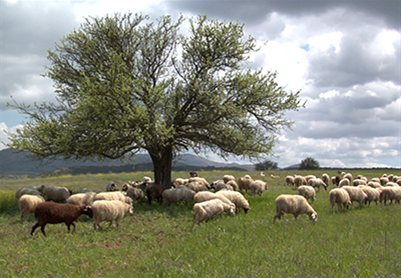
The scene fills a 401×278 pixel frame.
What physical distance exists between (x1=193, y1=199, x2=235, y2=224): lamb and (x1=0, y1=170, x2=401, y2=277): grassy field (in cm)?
39

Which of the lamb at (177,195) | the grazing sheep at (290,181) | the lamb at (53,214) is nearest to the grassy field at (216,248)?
the lamb at (53,214)

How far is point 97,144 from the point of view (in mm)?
26000

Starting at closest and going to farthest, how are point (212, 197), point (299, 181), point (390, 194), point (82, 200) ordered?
1. point (212, 197)
2. point (82, 200)
3. point (390, 194)
4. point (299, 181)

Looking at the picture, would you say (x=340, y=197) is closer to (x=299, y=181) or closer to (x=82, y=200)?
(x=82, y=200)

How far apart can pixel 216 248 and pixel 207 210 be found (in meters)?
6.30

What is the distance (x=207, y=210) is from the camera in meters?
19.8

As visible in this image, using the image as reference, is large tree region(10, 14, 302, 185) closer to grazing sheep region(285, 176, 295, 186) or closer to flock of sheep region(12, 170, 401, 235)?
flock of sheep region(12, 170, 401, 235)

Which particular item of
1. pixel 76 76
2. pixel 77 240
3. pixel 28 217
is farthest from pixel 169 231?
pixel 76 76

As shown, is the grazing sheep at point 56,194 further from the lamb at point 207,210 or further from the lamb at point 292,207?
the lamb at point 292,207

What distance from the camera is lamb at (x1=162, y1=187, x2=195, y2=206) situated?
87.2 ft

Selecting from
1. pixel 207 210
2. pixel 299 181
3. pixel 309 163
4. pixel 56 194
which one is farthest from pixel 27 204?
pixel 309 163

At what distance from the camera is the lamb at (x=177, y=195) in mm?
26594

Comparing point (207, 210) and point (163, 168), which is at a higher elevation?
point (163, 168)

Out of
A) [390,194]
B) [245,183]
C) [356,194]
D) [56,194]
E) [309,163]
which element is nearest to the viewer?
[356,194]
